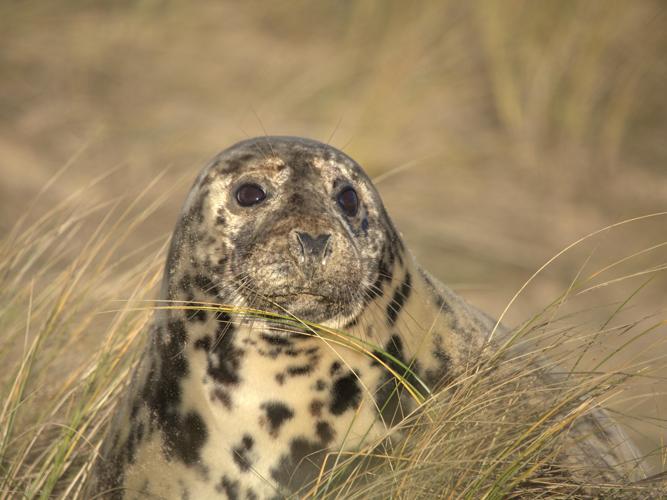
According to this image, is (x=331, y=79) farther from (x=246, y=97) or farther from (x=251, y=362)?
(x=251, y=362)

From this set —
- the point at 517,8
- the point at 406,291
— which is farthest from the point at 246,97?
the point at 406,291

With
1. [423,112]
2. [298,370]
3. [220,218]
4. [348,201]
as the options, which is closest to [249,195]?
[220,218]

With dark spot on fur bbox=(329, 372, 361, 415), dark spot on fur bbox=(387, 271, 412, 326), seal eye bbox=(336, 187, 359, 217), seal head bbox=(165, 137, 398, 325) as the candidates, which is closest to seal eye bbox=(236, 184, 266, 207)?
seal head bbox=(165, 137, 398, 325)

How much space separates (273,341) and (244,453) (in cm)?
29

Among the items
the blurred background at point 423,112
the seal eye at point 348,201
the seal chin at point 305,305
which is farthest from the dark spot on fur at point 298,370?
the blurred background at point 423,112

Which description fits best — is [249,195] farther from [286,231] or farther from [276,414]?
[276,414]

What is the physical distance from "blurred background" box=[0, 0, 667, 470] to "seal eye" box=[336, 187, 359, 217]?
4861mm

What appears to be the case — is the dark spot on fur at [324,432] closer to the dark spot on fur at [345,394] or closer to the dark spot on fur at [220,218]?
the dark spot on fur at [345,394]

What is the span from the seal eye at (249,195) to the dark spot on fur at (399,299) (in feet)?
1.44

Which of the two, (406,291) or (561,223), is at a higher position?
(561,223)

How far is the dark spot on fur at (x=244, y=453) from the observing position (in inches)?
117

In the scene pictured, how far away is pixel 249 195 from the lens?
322cm

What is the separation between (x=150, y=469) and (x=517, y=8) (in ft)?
24.4

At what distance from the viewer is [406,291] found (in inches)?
125
